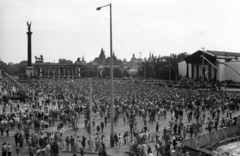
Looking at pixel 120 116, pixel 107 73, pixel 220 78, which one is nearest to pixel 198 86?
pixel 220 78

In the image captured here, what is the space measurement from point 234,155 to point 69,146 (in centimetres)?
1104

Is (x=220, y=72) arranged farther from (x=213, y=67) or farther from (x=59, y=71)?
(x=59, y=71)

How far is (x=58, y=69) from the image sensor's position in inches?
5162

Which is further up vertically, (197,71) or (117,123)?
(197,71)

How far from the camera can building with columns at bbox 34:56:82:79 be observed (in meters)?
130

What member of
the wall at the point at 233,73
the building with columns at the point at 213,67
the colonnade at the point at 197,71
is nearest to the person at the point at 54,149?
the building with columns at the point at 213,67

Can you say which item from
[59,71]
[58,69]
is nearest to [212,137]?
[59,71]

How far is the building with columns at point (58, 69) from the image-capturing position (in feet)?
425

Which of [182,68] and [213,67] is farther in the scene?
[182,68]

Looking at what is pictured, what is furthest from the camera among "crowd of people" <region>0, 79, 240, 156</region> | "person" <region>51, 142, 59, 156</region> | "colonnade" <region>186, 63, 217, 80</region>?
"colonnade" <region>186, 63, 217, 80</region>

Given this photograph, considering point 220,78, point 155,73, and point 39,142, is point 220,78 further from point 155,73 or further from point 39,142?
point 39,142

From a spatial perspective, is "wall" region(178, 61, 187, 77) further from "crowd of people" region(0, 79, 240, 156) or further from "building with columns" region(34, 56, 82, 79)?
"crowd of people" region(0, 79, 240, 156)

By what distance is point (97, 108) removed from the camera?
30.2m

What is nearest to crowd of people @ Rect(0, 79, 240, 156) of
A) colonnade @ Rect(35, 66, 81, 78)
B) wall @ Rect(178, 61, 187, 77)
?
wall @ Rect(178, 61, 187, 77)
